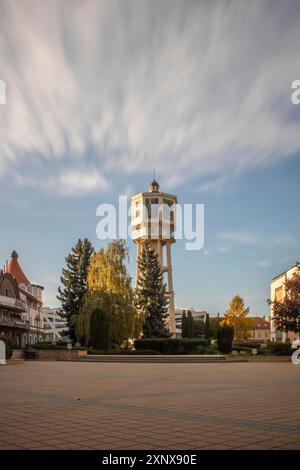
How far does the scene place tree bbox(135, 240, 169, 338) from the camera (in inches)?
2138

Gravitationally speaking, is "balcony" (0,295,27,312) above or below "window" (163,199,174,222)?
below

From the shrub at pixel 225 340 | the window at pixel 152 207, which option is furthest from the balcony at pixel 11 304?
the shrub at pixel 225 340

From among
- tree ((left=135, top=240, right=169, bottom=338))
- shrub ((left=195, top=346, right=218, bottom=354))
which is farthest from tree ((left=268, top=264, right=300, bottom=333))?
tree ((left=135, top=240, right=169, bottom=338))

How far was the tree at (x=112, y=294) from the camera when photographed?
147ft

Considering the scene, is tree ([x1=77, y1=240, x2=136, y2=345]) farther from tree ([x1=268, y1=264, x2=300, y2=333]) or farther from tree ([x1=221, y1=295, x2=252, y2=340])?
tree ([x1=221, y1=295, x2=252, y2=340])

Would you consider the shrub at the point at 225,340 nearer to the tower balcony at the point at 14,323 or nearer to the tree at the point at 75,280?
the tree at the point at 75,280

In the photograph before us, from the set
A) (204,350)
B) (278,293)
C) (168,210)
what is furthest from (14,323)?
(278,293)

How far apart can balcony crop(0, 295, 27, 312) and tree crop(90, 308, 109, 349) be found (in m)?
19.5

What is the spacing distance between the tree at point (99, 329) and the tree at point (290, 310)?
13620 millimetres

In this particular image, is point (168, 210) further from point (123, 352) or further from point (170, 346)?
point (123, 352)

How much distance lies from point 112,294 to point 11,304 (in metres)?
21.6

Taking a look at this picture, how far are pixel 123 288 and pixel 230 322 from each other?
94.7 feet

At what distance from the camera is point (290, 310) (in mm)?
38719
